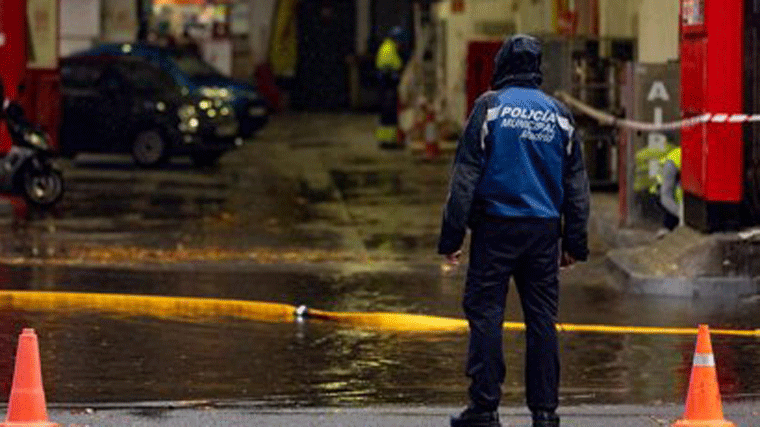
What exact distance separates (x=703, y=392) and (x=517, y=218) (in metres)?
1.12

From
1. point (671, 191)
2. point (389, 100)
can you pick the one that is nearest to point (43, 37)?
point (389, 100)

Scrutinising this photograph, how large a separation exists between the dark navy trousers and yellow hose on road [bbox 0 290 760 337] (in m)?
4.26

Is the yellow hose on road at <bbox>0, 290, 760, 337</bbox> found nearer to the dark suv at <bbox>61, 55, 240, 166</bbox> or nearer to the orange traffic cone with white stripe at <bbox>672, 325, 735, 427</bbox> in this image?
the orange traffic cone with white stripe at <bbox>672, 325, 735, 427</bbox>

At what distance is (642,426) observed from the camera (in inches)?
446

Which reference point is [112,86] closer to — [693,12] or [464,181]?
[693,12]

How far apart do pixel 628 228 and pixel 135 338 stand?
7.55 metres

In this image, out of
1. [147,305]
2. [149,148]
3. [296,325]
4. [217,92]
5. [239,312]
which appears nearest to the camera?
[296,325]

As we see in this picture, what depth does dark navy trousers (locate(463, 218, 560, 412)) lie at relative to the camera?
1080cm

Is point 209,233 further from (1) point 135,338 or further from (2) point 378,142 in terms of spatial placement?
(2) point 378,142

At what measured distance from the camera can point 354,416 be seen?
11.6 m

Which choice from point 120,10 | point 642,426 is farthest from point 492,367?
point 120,10

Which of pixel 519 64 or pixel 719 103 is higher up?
pixel 519 64

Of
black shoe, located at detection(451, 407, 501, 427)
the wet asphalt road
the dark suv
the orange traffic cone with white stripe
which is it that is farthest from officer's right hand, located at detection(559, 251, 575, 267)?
the dark suv

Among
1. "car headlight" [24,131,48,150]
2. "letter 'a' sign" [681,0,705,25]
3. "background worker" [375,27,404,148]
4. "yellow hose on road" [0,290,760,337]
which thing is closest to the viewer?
"yellow hose on road" [0,290,760,337]
